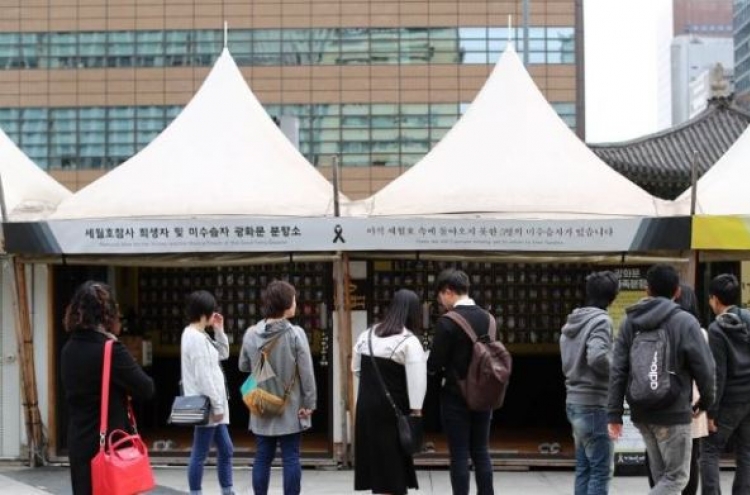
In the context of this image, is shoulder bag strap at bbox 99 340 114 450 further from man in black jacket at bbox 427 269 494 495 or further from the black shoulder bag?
man in black jacket at bbox 427 269 494 495

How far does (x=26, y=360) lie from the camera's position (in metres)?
9.70

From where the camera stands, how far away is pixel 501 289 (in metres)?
12.0

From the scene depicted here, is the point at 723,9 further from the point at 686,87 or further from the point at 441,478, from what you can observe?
the point at 441,478

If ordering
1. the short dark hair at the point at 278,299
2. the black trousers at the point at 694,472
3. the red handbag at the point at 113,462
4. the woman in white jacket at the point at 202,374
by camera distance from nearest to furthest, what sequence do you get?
the red handbag at the point at 113,462 → the short dark hair at the point at 278,299 → the black trousers at the point at 694,472 → the woman in white jacket at the point at 202,374

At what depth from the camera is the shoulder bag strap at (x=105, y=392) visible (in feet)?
17.5

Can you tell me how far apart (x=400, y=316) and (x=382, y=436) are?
30.7 inches

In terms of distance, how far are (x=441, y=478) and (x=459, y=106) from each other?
40.5m

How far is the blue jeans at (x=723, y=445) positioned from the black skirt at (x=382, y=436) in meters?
2.03

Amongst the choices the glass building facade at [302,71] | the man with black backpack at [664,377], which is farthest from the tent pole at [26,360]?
the glass building facade at [302,71]

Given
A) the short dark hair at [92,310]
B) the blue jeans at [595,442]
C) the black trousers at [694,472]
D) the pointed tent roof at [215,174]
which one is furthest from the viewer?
the pointed tent roof at [215,174]

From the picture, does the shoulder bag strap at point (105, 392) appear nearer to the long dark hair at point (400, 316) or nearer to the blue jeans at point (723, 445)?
the long dark hair at point (400, 316)

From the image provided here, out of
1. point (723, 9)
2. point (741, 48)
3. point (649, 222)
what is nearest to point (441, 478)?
point (649, 222)

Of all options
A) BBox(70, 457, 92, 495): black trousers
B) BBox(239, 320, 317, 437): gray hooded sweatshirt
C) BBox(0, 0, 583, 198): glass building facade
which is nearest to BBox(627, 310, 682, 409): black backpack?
BBox(239, 320, 317, 437): gray hooded sweatshirt

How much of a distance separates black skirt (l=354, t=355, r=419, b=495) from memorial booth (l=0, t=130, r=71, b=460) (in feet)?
14.4
